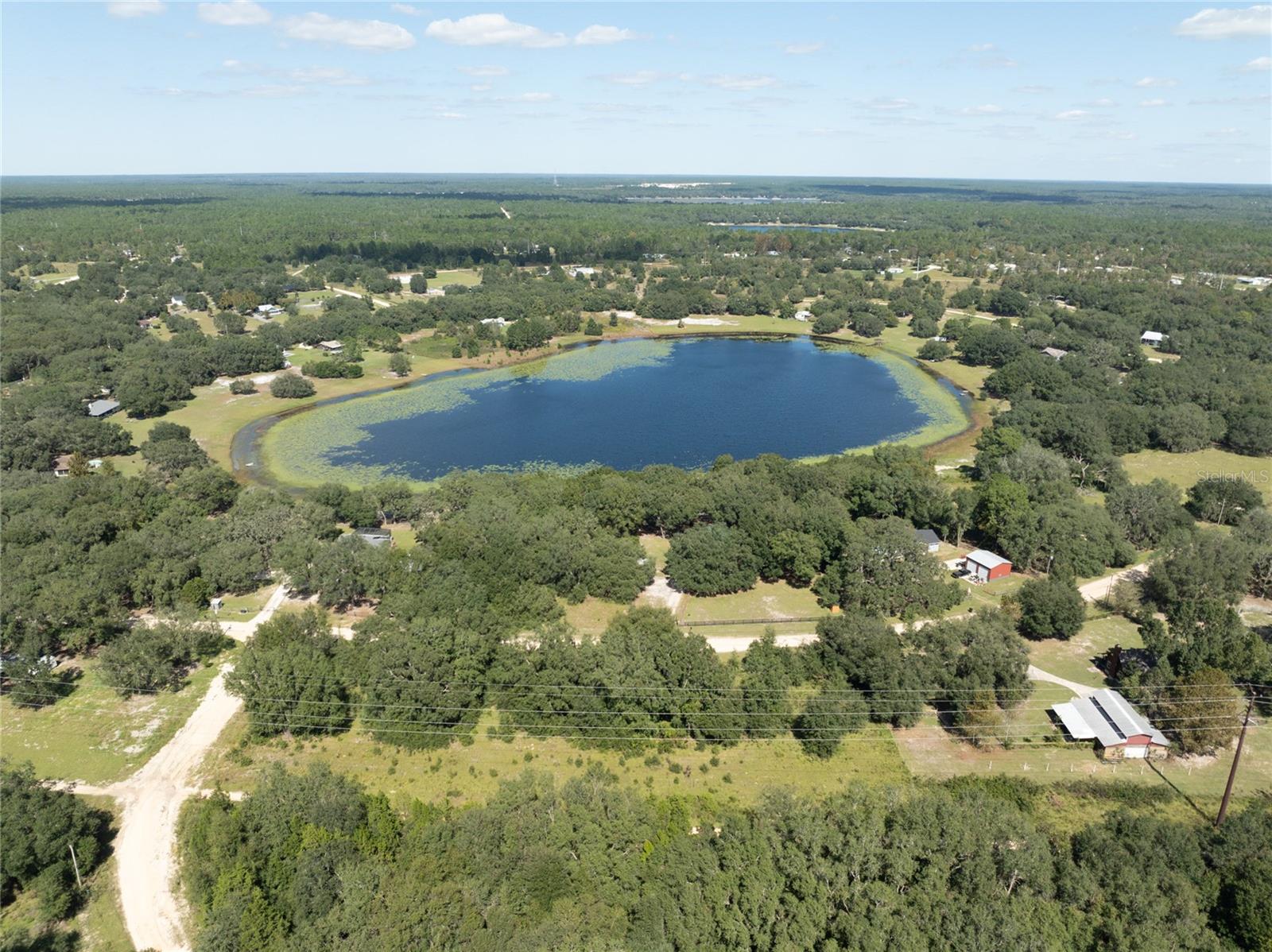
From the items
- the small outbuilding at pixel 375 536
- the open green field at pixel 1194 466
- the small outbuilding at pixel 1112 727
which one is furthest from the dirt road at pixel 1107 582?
the small outbuilding at pixel 375 536

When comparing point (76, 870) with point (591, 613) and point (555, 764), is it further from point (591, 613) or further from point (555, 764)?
point (591, 613)

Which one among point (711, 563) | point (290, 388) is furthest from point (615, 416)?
point (711, 563)

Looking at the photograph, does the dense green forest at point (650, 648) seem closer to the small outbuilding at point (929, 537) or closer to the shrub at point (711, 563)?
the shrub at point (711, 563)

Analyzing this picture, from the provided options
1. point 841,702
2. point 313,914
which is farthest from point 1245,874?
point 313,914

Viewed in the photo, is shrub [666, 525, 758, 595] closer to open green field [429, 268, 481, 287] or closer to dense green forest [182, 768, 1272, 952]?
dense green forest [182, 768, 1272, 952]

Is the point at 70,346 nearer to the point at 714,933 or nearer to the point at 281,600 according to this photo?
the point at 281,600

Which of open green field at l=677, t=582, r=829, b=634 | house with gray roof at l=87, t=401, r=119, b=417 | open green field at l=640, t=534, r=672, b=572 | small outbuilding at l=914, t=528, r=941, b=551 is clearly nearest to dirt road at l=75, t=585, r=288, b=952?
open green field at l=677, t=582, r=829, b=634
